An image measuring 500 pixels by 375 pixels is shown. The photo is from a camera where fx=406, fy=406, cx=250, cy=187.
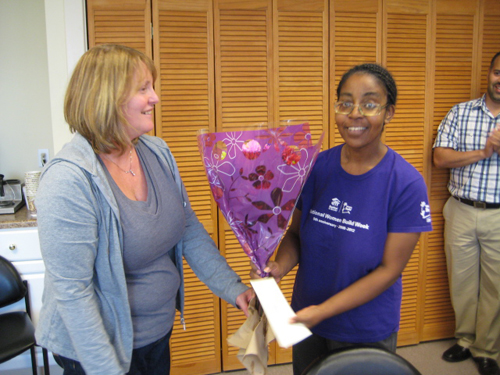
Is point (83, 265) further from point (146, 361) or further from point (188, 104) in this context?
point (188, 104)

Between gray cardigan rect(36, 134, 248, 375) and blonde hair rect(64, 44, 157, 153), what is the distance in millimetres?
46

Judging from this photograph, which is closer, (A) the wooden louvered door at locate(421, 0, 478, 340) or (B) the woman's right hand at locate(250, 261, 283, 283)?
(B) the woman's right hand at locate(250, 261, 283, 283)

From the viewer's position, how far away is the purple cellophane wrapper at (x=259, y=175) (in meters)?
1.08

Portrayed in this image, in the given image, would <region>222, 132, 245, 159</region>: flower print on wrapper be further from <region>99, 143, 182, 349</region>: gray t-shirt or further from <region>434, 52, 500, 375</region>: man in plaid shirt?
<region>434, 52, 500, 375</region>: man in plaid shirt

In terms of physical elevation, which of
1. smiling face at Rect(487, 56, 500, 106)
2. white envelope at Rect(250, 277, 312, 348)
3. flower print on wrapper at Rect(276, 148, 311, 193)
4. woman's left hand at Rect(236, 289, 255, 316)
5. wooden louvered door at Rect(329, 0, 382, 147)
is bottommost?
woman's left hand at Rect(236, 289, 255, 316)

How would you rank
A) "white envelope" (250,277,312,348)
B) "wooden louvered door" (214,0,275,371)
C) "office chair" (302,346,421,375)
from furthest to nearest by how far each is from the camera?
"wooden louvered door" (214,0,275,371)
"office chair" (302,346,421,375)
"white envelope" (250,277,312,348)

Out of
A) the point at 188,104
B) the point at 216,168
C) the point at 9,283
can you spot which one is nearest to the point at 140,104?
the point at 216,168

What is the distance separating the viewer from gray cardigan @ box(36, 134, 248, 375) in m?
0.98

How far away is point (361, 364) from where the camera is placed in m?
0.96

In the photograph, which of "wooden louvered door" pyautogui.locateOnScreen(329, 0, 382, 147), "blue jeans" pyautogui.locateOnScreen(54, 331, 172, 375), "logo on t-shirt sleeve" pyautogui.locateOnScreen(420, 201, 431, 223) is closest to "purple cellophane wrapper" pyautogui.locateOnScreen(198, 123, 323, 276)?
"logo on t-shirt sleeve" pyautogui.locateOnScreen(420, 201, 431, 223)

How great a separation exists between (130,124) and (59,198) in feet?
0.95

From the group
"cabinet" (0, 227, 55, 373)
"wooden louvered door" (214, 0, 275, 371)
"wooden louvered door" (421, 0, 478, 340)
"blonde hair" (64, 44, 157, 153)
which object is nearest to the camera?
"blonde hair" (64, 44, 157, 153)

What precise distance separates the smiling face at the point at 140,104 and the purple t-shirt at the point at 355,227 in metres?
0.54

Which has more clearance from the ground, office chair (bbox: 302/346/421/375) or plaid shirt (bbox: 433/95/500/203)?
plaid shirt (bbox: 433/95/500/203)
